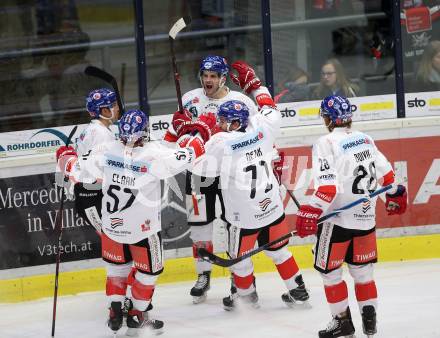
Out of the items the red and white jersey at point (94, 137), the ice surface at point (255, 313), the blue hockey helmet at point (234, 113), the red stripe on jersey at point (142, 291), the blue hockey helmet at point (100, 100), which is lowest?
the ice surface at point (255, 313)

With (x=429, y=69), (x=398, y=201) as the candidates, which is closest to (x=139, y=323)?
(x=398, y=201)

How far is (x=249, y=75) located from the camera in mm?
7289

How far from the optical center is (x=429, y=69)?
865 cm

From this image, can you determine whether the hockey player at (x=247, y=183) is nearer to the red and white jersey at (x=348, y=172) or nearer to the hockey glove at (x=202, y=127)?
the hockey glove at (x=202, y=127)

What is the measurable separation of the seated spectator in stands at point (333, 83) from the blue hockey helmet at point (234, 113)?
6.01 ft

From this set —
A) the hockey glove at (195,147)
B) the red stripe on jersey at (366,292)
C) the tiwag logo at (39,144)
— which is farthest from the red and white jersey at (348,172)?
the tiwag logo at (39,144)

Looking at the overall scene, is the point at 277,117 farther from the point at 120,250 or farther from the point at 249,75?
the point at 120,250

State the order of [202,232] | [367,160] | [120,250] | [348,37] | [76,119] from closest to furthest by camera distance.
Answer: [367,160] → [120,250] → [202,232] → [76,119] → [348,37]

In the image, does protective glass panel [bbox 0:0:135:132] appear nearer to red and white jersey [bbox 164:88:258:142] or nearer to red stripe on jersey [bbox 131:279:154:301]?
red and white jersey [bbox 164:88:258:142]

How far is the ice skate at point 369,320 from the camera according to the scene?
6.09m

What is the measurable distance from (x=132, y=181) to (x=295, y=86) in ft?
8.04

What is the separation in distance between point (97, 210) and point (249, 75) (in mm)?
1310

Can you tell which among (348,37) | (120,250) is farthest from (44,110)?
(348,37)

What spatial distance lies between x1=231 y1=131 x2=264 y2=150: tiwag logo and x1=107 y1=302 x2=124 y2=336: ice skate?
Answer: 116 cm
